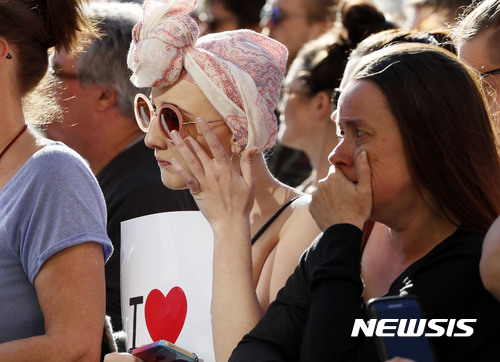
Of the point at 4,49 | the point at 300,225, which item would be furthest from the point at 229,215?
the point at 4,49

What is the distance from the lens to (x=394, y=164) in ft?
7.46

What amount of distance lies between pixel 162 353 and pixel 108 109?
81.2 inches

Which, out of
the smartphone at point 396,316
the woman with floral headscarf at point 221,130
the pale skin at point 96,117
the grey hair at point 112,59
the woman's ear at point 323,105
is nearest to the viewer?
the smartphone at point 396,316

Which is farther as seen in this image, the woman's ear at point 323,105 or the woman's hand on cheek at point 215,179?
the woman's ear at point 323,105

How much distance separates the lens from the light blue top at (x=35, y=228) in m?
2.45

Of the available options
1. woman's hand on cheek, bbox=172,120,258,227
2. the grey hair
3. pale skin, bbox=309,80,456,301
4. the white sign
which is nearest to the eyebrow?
pale skin, bbox=309,80,456,301

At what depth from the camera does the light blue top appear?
245 cm

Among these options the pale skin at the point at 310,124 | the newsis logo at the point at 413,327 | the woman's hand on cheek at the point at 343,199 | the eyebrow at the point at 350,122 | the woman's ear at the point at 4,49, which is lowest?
the pale skin at the point at 310,124

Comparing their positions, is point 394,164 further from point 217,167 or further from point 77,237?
point 77,237

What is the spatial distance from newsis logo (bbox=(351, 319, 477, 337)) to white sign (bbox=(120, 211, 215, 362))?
0.84 m

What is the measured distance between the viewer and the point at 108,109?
4.34 m

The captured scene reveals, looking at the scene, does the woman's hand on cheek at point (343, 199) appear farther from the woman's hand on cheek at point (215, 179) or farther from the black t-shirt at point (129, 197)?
the black t-shirt at point (129, 197)

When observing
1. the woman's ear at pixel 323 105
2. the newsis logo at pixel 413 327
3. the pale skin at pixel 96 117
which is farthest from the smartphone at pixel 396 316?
the woman's ear at pixel 323 105

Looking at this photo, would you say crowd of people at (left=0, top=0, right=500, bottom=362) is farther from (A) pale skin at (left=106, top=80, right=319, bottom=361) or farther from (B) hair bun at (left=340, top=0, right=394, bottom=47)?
(B) hair bun at (left=340, top=0, right=394, bottom=47)
